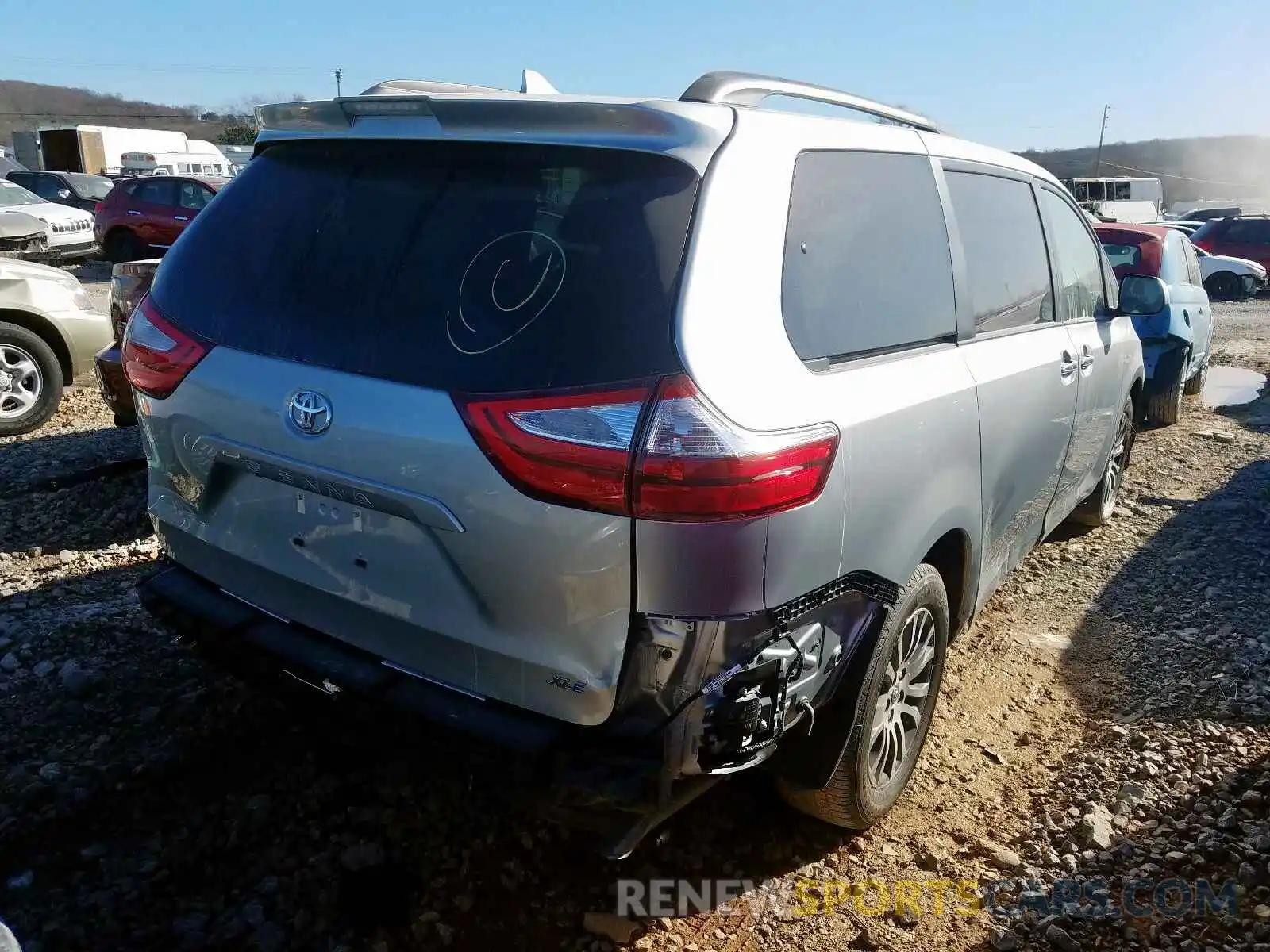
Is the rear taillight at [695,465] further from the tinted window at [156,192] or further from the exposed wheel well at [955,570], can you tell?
the tinted window at [156,192]

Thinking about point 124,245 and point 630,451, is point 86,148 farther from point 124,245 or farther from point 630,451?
point 630,451

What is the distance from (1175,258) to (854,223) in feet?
24.6

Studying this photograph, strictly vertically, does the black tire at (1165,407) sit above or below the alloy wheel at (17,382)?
below

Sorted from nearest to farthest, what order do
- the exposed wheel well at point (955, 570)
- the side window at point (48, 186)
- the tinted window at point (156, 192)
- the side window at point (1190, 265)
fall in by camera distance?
the exposed wheel well at point (955, 570) → the side window at point (1190, 265) → the tinted window at point (156, 192) → the side window at point (48, 186)

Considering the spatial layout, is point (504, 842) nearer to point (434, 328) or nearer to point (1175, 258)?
point (434, 328)

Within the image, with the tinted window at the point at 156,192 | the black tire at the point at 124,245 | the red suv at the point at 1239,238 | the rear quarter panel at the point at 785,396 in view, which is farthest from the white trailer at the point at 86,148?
the rear quarter panel at the point at 785,396

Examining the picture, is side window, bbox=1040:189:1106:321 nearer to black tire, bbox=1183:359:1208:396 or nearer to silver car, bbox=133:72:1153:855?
silver car, bbox=133:72:1153:855

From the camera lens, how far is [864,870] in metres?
2.71

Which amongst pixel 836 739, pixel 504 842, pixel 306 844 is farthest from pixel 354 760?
pixel 836 739

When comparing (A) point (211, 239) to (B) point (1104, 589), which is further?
(B) point (1104, 589)

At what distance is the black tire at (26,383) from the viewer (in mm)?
6504

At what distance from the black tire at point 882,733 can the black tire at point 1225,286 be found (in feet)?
70.7

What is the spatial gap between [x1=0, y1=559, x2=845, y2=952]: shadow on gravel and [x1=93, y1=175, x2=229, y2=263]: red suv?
17.7 m

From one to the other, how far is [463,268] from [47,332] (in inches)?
236
